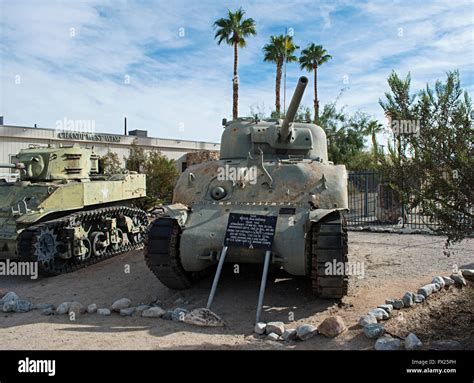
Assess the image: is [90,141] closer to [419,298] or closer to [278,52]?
[278,52]

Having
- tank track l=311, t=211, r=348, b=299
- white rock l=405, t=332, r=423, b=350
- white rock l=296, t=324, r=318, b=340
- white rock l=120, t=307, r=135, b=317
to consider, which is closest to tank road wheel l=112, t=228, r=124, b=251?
white rock l=120, t=307, r=135, b=317

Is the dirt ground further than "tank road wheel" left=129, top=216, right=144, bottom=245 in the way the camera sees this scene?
No

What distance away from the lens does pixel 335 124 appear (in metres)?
29.1

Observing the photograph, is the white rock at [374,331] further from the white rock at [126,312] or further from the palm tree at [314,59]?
the palm tree at [314,59]

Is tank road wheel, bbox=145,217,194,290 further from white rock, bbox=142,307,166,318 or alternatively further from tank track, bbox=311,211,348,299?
tank track, bbox=311,211,348,299

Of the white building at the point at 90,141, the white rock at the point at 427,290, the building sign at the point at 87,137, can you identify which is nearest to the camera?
the white rock at the point at 427,290

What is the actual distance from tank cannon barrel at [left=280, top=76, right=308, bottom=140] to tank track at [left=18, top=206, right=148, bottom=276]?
484 centimetres

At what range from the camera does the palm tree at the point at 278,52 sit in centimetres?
2716

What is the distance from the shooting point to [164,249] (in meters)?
6.75

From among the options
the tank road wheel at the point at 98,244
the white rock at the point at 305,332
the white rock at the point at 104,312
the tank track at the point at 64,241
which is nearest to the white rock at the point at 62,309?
the white rock at the point at 104,312

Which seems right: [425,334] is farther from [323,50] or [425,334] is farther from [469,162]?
[323,50]

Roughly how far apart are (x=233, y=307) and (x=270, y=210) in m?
1.54

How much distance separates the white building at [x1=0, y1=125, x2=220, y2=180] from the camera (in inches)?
847

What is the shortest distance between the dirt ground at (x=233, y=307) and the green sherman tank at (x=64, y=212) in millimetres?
619
